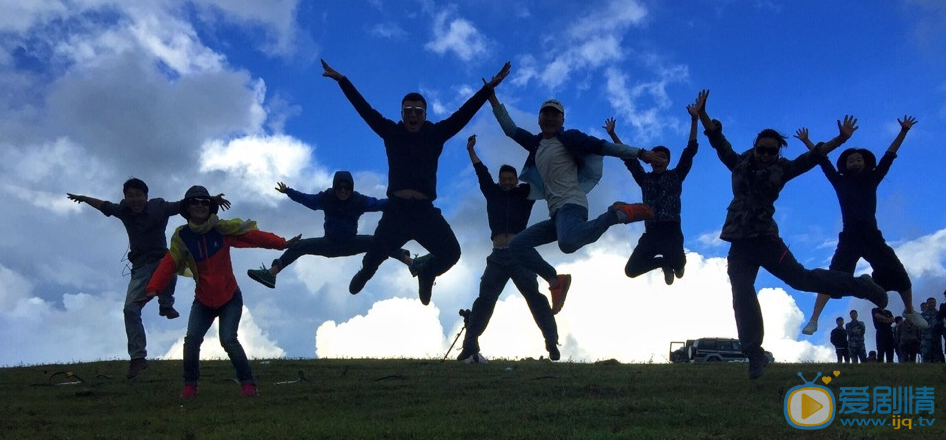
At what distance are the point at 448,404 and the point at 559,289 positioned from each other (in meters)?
4.19

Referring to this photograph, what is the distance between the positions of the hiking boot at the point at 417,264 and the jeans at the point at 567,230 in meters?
2.73

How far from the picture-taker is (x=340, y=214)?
14016 millimetres

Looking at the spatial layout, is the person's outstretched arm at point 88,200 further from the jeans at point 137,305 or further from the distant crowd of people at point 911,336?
the distant crowd of people at point 911,336

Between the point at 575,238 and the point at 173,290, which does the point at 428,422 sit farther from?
the point at 173,290

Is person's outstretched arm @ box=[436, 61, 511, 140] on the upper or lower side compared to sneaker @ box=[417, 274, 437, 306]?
upper

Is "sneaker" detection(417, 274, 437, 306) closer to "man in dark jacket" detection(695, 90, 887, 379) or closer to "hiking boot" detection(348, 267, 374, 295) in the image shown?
"hiking boot" detection(348, 267, 374, 295)

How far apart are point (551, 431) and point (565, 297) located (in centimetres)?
580

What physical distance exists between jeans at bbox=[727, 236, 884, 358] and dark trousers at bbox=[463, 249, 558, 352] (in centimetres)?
427

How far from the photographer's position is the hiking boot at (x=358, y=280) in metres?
13.3

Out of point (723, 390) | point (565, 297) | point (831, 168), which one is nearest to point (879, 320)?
point (831, 168)

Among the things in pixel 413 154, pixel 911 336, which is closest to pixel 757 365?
pixel 413 154

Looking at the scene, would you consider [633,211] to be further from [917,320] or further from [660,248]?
[917,320]

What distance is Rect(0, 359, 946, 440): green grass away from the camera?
691 cm

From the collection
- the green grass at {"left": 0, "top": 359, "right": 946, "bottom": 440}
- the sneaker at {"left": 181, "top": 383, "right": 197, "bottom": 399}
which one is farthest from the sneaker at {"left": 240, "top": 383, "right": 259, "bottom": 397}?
the sneaker at {"left": 181, "top": 383, "right": 197, "bottom": 399}
